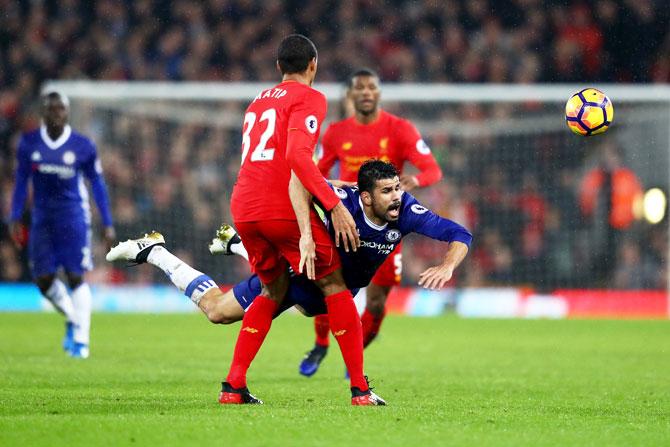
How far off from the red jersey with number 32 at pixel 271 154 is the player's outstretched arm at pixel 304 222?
17 centimetres

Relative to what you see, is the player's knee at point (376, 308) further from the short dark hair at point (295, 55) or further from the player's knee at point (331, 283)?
the short dark hair at point (295, 55)

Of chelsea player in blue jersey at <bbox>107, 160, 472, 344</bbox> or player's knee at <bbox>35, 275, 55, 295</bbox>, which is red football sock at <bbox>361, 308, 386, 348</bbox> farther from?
player's knee at <bbox>35, 275, 55, 295</bbox>

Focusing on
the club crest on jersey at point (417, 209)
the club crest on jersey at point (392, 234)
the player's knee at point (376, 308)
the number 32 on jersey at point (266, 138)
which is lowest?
the player's knee at point (376, 308)

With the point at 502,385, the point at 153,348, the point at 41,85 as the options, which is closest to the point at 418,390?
the point at 502,385

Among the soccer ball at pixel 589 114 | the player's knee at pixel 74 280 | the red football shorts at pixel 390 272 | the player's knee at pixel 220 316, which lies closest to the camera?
the player's knee at pixel 220 316

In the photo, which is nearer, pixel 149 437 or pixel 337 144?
pixel 149 437

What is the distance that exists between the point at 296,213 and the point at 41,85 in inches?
692

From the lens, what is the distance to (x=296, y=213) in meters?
7.07

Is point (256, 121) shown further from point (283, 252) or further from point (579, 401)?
point (579, 401)

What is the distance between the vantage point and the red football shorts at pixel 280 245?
7.19 m

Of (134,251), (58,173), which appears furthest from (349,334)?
(58,173)

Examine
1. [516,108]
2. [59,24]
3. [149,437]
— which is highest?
[59,24]

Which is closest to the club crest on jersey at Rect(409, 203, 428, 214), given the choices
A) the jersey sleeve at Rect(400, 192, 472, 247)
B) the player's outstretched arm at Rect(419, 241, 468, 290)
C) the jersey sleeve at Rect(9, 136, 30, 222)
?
the jersey sleeve at Rect(400, 192, 472, 247)

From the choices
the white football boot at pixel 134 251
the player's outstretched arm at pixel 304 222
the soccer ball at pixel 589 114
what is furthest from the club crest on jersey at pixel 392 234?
the soccer ball at pixel 589 114
